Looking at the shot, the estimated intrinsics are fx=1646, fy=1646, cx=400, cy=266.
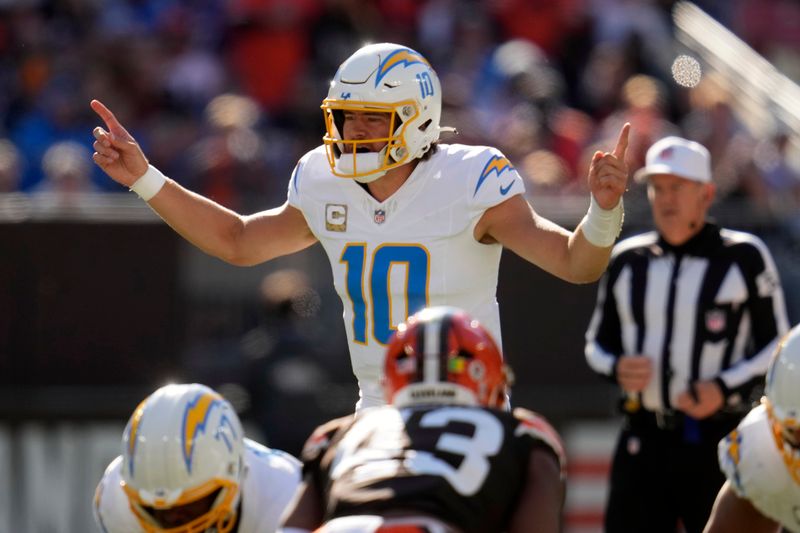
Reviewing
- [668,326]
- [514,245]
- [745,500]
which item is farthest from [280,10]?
[745,500]

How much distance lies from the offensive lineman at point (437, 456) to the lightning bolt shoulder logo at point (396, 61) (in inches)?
51.3

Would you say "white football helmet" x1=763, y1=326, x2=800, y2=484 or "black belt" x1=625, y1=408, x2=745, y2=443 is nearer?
"white football helmet" x1=763, y1=326, x2=800, y2=484

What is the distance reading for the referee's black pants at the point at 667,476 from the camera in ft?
21.6

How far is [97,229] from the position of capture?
8852mm

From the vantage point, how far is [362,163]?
17.2 ft

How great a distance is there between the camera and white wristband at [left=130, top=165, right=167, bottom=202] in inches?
215

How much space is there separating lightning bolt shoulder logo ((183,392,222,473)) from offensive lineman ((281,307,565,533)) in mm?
380

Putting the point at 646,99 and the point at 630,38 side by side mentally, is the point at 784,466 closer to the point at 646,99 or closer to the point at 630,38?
the point at 646,99

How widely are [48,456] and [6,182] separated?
6.81 ft

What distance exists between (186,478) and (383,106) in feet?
4.95

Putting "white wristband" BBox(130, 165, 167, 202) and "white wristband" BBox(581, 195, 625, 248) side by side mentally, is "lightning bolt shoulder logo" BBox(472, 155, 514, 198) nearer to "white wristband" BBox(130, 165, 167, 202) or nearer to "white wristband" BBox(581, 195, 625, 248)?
"white wristband" BBox(581, 195, 625, 248)

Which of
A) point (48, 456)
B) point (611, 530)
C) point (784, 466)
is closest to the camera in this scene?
point (784, 466)

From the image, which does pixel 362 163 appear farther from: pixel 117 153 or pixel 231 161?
pixel 231 161

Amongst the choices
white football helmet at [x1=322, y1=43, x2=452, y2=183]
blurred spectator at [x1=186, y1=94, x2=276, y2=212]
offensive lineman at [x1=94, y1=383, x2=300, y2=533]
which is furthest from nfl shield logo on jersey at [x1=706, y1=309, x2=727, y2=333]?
blurred spectator at [x1=186, y1=94, x2=276, y2=212]
